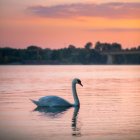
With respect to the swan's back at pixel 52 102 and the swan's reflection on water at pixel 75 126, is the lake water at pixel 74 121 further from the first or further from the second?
the swan's back at pixel 52 102

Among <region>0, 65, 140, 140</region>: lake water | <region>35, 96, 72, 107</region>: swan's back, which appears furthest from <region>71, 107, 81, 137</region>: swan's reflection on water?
<region>35, 96, 72, 107</region>: swan's back

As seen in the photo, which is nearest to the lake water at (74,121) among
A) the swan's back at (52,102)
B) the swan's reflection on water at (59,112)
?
the swan's reflection on water at (59,112)

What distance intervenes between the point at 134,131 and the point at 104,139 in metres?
1.53

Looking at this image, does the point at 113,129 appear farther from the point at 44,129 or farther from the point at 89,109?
the point at 89,109

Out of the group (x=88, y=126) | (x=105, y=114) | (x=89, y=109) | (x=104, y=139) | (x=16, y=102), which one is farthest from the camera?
(x=16, y=102)

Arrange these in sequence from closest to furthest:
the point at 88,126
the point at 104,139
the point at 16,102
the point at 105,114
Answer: the point at 104,139, the point at 88,126, the point at 105,114, the point at 16,102

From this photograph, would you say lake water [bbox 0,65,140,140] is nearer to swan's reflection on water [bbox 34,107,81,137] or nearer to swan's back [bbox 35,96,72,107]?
swan's reflection on water [bbox 34,107,81,137]

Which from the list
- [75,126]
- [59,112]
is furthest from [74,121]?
[59,112]

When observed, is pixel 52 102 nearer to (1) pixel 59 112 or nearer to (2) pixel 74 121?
(1) pixel 59 112

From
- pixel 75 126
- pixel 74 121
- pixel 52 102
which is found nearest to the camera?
pixel 75 126

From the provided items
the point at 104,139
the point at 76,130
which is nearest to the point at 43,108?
the point at 76,130

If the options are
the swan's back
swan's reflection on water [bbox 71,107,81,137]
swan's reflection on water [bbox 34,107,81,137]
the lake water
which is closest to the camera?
the lake water

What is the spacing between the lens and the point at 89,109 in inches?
838

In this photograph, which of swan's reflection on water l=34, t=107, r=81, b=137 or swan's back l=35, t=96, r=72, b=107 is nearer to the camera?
swan's reflection on water l=34, t=107, r=81, b=137
